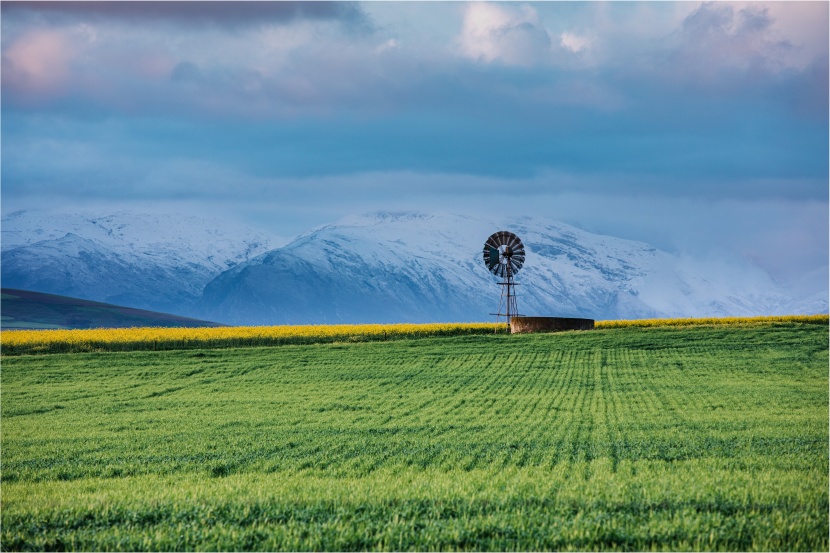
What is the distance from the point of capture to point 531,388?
132ft

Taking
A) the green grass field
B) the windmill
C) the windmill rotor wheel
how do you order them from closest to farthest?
the green grass field < the windmill < the windmill rotor wheel

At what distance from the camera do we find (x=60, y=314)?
178875mm

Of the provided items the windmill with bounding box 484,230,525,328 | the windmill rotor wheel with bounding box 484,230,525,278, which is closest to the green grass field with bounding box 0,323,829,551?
the windmill with bounding box 484,230,525,328

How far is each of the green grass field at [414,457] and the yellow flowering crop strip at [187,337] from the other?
7.33 metres

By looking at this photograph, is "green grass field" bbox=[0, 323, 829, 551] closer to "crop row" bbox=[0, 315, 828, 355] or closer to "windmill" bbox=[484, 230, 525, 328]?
Result: "crop row" bbox=[0, 315, 828, 355]

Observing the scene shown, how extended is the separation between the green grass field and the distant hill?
13159 cm

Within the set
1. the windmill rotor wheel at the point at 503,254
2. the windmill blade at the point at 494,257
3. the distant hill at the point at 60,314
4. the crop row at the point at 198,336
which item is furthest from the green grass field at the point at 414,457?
the distant hill at the point at 60,314

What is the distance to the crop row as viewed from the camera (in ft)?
187

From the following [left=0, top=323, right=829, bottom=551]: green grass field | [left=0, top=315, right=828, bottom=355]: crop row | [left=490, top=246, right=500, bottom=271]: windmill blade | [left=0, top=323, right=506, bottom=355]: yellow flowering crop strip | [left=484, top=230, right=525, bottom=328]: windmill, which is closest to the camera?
[left=0, top=323, right=829, bottom=551]: green grass field

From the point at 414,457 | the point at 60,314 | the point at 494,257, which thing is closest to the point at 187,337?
the point at 494,257

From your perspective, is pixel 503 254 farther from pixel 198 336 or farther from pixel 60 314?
pixel 60 314

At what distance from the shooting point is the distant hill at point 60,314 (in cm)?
16962

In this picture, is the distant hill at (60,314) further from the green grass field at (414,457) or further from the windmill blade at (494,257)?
the green grass field at (414,457)

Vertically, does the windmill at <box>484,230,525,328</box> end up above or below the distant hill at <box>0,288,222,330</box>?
above
